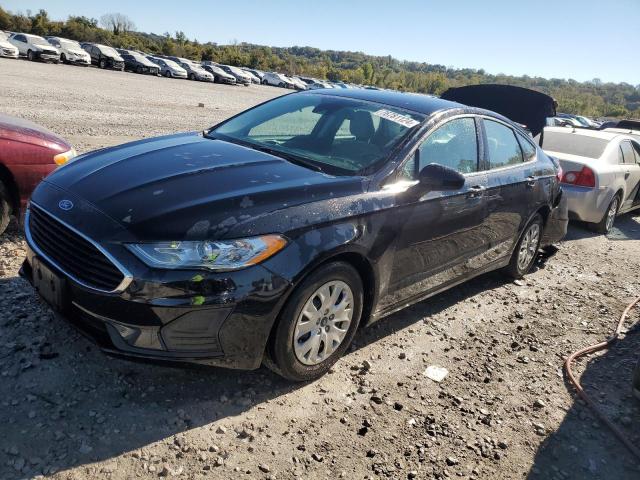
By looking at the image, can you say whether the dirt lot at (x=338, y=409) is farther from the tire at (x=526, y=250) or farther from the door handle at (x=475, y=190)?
the door handle at (x=475, y=190)

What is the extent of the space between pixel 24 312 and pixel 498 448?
10.1 feet

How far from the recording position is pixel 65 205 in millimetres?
2896

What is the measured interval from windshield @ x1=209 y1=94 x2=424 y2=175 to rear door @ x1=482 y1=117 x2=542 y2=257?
979mm

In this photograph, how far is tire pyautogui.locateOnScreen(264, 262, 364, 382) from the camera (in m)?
2.89

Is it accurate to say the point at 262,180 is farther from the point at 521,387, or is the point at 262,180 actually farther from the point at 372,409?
the point at 521,387

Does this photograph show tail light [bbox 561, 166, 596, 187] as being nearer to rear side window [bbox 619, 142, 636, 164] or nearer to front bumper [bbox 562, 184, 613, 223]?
front bumper [bbox 562, 184, 613, 223]

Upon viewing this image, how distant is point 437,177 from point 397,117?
28.6 inches

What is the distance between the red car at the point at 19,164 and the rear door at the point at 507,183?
3.70 m

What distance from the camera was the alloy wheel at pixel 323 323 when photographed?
9.91 ft

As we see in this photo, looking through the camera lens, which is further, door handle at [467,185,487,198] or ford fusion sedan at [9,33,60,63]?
ford fusion sedan at [9,33,60,63]

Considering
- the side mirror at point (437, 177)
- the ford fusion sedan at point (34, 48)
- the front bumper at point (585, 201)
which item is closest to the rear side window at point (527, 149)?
the side mirror at point (437, 177)

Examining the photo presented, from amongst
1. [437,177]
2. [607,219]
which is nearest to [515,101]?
[607,219]

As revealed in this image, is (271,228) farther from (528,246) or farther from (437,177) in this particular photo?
(528,246)

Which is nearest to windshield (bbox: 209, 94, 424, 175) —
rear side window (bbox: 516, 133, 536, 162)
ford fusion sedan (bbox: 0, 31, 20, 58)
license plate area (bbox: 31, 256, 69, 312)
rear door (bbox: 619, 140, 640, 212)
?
license plate area (bbox: 31, 256, 69, 312)
